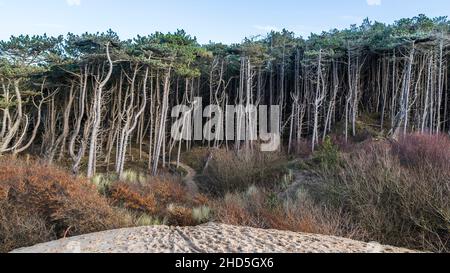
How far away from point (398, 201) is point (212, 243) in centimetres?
765

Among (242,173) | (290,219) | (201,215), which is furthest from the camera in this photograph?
(242,173)

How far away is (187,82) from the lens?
110 ft

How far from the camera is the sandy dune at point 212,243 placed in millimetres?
6172

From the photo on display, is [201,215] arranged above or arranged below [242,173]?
above

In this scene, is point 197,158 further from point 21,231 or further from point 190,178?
point 21,231

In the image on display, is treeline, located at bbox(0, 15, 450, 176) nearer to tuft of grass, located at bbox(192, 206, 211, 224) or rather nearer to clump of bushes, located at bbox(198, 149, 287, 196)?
clump of bushes, located at bbox(198, 149, 287, 196)

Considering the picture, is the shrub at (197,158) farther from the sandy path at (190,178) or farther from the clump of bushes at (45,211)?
the clump of bushes at (45,211)

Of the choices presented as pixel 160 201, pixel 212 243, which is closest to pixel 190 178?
pixel 160 201

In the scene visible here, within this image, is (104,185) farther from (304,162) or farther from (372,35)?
(372,35)

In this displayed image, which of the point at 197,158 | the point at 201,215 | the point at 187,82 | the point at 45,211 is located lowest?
the point at 197,158

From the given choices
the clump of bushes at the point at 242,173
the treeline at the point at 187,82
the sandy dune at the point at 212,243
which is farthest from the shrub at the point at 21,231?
the clump of bushes at the point at 242,173
